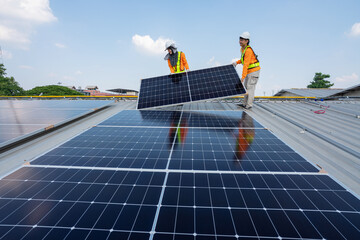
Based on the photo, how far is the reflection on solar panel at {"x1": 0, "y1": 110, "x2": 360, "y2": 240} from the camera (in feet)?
7.98

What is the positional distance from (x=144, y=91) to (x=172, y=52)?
319cm

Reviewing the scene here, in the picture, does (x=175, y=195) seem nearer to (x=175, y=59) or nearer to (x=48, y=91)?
(x=175, y=59)

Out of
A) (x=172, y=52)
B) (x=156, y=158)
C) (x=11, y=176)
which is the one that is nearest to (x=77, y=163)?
(x=11, y=176)

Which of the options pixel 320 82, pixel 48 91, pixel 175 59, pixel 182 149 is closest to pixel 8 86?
pixel 48 91

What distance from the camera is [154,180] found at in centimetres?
346

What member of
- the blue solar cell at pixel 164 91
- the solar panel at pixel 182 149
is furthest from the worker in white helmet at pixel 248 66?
the blue solar cell at pixel 164 91

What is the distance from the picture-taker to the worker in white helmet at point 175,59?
9.91 m

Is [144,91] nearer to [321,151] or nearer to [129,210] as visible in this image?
[129,210]

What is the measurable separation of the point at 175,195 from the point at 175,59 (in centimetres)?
934

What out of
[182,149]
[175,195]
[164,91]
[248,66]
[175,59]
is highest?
[175,59]

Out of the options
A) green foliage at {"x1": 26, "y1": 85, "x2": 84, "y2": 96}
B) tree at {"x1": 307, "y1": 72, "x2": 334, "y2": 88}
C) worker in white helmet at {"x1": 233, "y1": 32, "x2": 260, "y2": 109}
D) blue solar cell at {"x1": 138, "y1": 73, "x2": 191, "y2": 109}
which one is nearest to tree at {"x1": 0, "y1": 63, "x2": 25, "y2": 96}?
green foliage at {"x1": 26, "y1": 85, "x2": 84, "y2": 96}

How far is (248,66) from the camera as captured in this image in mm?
8922

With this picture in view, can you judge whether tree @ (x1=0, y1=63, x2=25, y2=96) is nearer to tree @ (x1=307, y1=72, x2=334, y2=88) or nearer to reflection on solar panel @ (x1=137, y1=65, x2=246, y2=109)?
reflection on solar panel @ (x1=137, y1=65, x2=246, y2=109)

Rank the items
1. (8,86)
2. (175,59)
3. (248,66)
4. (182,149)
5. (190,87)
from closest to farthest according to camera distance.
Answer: (182,149), (248,66), (190,87), (175,59), (8,86)
